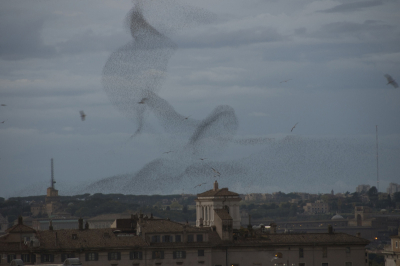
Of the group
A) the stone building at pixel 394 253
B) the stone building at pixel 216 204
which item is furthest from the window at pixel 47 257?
the stone building at pixel 394 253

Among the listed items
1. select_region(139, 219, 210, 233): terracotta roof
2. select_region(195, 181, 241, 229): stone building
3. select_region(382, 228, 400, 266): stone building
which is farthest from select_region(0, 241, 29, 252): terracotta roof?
select_region(382, 228, 400, 266): stone building

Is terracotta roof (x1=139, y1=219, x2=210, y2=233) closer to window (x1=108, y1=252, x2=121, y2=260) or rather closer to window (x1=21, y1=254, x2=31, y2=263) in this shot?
window (x1=108, y1=252, x2=121, y2=260)

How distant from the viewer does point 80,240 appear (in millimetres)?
103125

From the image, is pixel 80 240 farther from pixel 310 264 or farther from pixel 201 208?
pixel 201 208

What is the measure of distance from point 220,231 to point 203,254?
5.86 metres

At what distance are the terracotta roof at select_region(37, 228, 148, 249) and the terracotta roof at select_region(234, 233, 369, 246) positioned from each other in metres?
15.0

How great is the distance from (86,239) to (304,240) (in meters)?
29.8

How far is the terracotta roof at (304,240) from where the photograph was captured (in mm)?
109250

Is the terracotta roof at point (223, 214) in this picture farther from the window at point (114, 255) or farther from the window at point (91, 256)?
the window at point (91, 256)

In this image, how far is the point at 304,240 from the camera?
110 metres

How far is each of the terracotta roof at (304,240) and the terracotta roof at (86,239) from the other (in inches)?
590

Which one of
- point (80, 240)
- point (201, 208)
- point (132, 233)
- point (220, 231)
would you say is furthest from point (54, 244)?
point (201, 208)

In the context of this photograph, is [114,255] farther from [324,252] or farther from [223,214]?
[324,252]

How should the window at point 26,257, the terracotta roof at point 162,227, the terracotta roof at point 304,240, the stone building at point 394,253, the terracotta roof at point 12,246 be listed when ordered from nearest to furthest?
the window at point 26,257, the terracotta roof at point 12,246, the terracotta roof at point 162,227, the terracotta roof at point 304,240, the stone building at point 394,253
